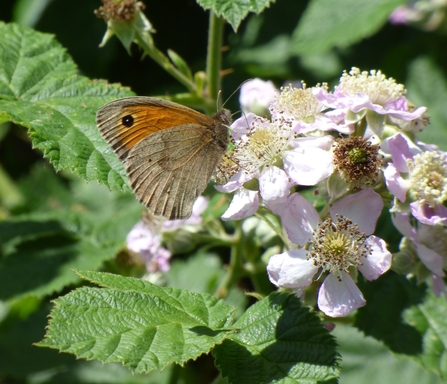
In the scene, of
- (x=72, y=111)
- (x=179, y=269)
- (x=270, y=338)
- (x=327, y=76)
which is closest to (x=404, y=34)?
(x=327, y=76)

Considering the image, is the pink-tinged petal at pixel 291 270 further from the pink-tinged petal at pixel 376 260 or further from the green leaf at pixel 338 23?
the green leaf at pixel 338 23

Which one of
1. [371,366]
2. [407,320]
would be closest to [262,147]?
[407,320]

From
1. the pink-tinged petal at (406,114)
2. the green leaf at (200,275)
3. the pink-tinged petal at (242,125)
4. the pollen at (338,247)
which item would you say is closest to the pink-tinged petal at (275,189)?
the pollen at (338,247)

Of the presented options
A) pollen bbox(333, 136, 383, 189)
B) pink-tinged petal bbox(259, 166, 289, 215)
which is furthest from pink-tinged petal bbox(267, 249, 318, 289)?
pollen bbox(333, 136, 383, 189)

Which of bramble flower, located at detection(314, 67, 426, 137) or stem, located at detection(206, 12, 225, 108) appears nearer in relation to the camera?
bramble flower, located at detection(314, 67, 426, 137)

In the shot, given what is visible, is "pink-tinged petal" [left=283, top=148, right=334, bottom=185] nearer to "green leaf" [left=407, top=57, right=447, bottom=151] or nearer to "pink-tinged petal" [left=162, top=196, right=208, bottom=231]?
"pink-tinged petal" [left=162, top=196, right=208, bottom=231]
